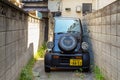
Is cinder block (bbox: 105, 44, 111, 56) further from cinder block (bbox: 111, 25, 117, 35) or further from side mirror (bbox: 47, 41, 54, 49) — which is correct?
side mirror (bbox: 47, 41, 54, 49)

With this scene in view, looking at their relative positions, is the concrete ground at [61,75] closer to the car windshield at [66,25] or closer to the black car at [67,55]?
the black car at [67,55]

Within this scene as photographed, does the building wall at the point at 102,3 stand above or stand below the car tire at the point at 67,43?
above

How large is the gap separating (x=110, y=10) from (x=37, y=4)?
48.7 ft

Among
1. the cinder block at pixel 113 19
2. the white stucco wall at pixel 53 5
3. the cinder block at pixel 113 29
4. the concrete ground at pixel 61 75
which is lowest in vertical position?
the concrete ground at pixel 61 75

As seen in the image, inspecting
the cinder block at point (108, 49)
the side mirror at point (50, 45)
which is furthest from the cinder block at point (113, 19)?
the side mirror at point (50, 45)

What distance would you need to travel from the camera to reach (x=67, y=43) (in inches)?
352

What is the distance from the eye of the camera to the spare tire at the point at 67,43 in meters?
8.93

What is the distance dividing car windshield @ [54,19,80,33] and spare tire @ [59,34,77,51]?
1.02m

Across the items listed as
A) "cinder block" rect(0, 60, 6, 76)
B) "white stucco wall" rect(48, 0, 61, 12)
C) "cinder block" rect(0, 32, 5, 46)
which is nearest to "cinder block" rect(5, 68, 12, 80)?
"cinder block" rect(0, 60, 6, 76)

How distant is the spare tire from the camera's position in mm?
8930

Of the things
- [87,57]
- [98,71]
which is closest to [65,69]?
[87,57]

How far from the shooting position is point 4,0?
15.0ft

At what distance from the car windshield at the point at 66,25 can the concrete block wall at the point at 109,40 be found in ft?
5.46

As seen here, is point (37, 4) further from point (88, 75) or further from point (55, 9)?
point (88, 75)
